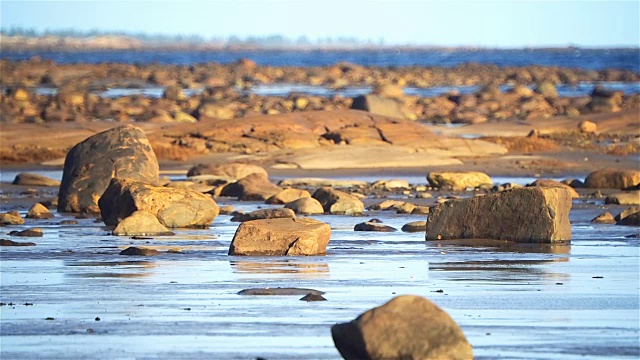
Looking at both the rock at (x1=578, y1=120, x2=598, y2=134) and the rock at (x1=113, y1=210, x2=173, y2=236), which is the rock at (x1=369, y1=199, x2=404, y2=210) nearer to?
the rock at (x1=113, y1=210, x2=173, y2=236)

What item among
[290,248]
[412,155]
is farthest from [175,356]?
[412,155]

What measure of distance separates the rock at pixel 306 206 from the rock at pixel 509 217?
3.34 metres

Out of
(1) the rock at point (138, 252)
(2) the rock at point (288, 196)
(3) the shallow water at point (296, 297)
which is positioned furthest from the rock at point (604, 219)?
(1) the rock at point (138, 252)

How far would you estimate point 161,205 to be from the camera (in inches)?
602

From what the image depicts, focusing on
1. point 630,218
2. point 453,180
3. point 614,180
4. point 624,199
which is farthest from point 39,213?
point 614,180

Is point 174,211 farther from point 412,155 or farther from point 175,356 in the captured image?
point 412,155

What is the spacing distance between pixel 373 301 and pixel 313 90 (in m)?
62.7

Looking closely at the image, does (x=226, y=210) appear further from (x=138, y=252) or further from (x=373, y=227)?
(x=138, y=252)

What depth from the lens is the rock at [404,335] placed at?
6715mm

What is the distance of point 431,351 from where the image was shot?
6.68 meters

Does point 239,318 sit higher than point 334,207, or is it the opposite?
point 239,318

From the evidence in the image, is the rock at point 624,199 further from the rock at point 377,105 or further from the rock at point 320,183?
the rock at point 377,105

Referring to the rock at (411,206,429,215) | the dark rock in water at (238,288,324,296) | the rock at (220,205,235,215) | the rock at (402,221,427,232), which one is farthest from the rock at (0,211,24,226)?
the dark rock in water at (238,288,324,296)

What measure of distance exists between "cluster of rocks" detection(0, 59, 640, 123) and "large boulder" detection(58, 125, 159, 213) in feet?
54.2
